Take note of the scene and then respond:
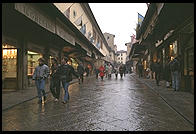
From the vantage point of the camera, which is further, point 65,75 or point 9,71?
point 9,71

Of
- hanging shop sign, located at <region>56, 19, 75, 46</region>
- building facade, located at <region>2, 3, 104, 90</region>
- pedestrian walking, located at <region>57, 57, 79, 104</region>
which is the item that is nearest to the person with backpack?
pedestrian walking, located at <region>57, 57, 79, 104</region>

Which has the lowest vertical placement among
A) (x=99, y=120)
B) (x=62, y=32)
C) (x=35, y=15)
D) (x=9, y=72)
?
(x=99, y=120)

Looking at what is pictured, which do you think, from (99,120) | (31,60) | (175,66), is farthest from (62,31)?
(99,120)

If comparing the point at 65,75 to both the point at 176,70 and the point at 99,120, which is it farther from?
the point at 176,70

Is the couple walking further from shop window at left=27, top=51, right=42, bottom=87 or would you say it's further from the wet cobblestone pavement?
shop window at left=27, top=51, right=42, bottom=87

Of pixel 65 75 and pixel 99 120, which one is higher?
pixel 65 75

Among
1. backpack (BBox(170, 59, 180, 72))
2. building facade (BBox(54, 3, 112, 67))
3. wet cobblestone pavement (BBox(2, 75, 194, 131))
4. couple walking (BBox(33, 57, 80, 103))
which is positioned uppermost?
building facade (BBox(54, 3, 112, 67))

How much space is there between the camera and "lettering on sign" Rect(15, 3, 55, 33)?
7414mm

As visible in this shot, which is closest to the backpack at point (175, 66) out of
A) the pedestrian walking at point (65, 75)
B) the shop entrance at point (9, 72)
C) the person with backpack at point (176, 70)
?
the person with backpack at point (176, 70)

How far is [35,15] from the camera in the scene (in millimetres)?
8867

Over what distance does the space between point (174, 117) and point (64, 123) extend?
101 inches

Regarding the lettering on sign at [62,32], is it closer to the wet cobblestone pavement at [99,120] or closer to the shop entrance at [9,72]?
the shop entrance at [9,72]

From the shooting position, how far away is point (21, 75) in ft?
39.3

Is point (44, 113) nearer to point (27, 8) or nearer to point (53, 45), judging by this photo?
point (27, 8)
